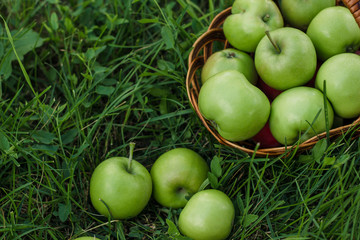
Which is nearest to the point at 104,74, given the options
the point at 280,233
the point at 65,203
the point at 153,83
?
the point at 153,83

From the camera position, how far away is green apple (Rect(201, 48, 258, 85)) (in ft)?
7.60

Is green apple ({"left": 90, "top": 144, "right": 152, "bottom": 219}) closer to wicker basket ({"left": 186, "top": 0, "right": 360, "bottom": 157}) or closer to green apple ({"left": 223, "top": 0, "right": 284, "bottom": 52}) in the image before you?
wicker basket ({"left": 186, "top": 0, "right": 360, "bottom": 157})

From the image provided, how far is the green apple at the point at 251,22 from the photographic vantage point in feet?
7.61

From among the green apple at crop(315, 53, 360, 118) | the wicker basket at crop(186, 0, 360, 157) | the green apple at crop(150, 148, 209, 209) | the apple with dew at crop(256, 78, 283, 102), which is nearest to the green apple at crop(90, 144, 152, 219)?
the green apple at crop(150, 148, 209, 209)

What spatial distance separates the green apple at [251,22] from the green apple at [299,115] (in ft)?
1.30

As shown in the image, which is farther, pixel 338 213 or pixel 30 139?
pixel 30 139

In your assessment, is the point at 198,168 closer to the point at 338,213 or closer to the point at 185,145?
the point at 185,145

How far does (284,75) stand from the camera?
2143 millimetres

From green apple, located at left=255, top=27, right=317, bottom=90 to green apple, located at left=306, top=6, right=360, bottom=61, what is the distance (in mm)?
108

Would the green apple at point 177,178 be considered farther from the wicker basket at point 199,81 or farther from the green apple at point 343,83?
the green apple at point 343,83

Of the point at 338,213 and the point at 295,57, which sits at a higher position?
the point at 295,57

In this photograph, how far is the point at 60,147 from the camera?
2467mm

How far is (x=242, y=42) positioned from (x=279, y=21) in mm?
237

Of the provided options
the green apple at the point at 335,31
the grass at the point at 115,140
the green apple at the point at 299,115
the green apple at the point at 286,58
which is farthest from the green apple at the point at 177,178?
the green apple at the point at 335,31
